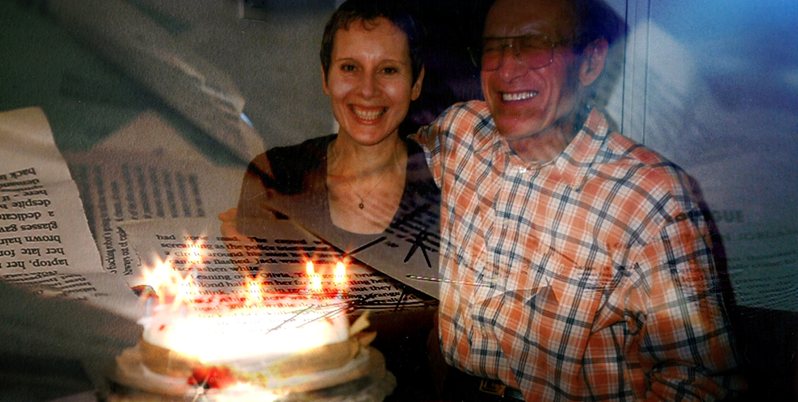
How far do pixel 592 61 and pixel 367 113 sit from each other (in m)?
0.25

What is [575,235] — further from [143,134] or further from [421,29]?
[143,134]

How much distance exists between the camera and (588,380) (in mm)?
832

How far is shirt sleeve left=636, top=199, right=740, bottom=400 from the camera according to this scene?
78 centimetres

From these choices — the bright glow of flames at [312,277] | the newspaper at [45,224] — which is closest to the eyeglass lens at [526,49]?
the bright glow of flames at [312,277]

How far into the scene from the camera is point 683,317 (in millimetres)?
795

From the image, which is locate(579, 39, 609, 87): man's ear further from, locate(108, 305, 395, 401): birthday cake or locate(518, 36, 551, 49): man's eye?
locate(108, 305, 395, 401): birthday cake

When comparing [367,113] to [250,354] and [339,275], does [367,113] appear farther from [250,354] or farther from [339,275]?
[250,354]

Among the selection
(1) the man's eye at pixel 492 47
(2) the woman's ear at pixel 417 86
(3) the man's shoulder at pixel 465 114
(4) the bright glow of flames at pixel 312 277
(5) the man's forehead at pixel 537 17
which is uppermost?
(5) the man's forehead at pixel 537 17

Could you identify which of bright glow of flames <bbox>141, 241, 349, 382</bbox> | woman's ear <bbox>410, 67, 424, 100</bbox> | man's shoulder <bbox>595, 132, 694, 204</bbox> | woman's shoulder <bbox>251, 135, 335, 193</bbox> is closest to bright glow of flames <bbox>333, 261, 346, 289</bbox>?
bright glow of flames <bbox>141, 241, 349, 382</bbox>

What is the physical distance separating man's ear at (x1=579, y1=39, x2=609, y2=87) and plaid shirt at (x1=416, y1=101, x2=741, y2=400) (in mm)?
41

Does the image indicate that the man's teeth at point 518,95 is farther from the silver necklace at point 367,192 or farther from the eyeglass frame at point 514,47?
the silver necklace at point 367,192

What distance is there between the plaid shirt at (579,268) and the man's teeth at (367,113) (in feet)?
0.18

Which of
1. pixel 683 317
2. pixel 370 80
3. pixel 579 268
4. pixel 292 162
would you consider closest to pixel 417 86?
pixel 370 80

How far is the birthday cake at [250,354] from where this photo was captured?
0.86m
